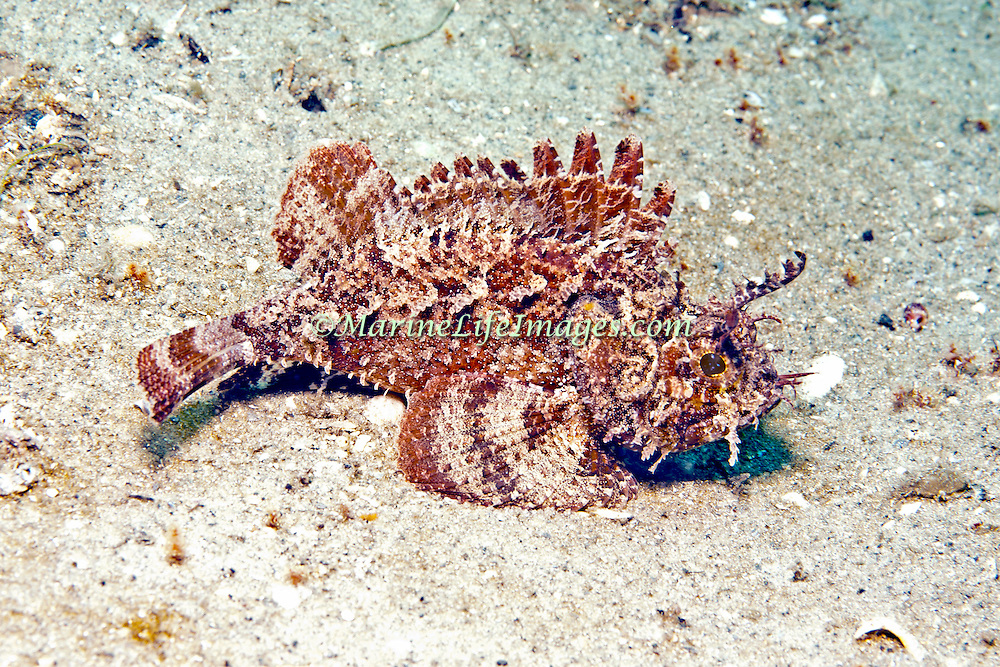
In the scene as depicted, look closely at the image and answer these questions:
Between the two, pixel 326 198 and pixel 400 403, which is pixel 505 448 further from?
pixel 326 198

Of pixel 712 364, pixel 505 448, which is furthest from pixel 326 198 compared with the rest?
pixel 712 364

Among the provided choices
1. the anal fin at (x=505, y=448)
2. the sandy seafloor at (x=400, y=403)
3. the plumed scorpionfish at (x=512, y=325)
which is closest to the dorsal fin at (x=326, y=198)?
the plumed scorpionfish at (x=512, y=325)

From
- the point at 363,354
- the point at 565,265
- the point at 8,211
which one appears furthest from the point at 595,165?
the point at 8,211

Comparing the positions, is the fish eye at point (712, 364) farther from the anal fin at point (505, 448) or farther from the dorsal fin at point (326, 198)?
the dorsal fin at point (326, 198)

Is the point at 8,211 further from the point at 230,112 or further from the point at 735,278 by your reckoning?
the point at 735,278

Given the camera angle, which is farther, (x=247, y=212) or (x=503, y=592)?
(x=247, y=212)

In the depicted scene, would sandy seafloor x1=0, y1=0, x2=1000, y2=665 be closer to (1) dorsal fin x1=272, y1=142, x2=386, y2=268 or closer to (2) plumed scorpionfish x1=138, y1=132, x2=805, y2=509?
(2) plumed scorpionfish x1=138, y1=132, x2=805, y2=509

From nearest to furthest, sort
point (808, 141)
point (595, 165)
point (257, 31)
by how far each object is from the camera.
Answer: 1. point (595, 165)
2. point (257, 31)
3. point (808, 141)
